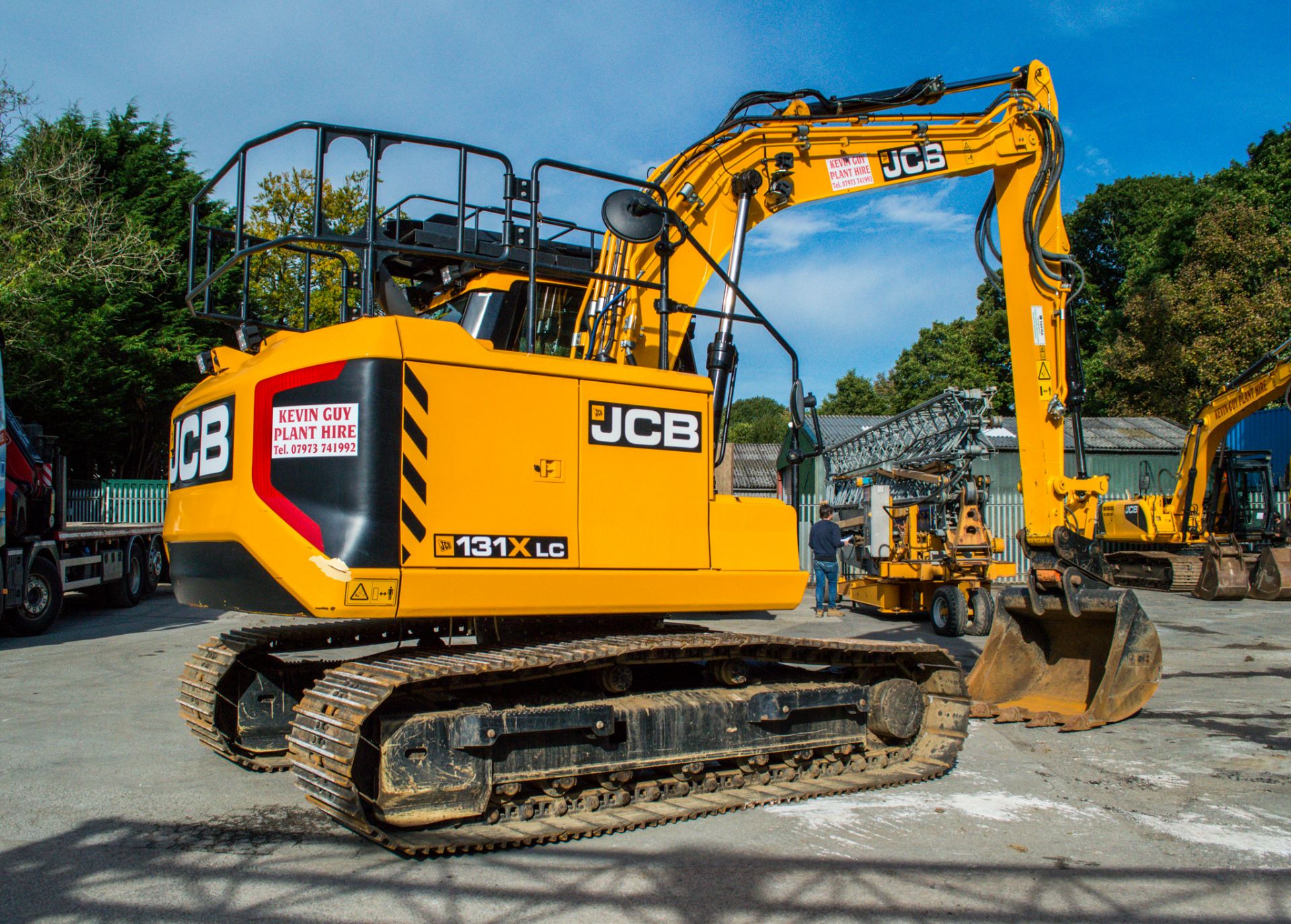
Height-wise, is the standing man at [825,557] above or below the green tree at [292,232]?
below

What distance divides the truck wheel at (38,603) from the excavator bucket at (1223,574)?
1882cm

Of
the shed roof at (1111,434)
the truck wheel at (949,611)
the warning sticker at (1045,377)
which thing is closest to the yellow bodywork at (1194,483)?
the truck wheel at (949,611)

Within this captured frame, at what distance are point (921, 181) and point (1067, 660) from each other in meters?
3.94

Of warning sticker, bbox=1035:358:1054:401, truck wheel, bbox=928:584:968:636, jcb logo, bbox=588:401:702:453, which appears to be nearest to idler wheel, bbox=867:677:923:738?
jcb logo, bbox=588:401:702:453

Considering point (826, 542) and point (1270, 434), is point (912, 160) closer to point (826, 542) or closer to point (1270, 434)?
point (826, 542)

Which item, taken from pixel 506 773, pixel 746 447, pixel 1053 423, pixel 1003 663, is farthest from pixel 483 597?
pixel 746 447

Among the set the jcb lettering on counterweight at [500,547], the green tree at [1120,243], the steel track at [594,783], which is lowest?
the steel track at [594,783]

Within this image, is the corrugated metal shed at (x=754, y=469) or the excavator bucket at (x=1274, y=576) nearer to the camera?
the excavator bucket at (x=1274, y=576)

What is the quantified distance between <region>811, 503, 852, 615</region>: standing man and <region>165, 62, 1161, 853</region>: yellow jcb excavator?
798 centimetres

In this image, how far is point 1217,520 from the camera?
20.4m

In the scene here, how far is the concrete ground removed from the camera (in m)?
3.78

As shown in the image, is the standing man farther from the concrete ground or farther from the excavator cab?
the excavator cab

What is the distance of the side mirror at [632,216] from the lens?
4895 millimetres

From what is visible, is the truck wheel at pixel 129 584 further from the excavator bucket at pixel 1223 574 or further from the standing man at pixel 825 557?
the excavator bucket at pixel 1223 574
